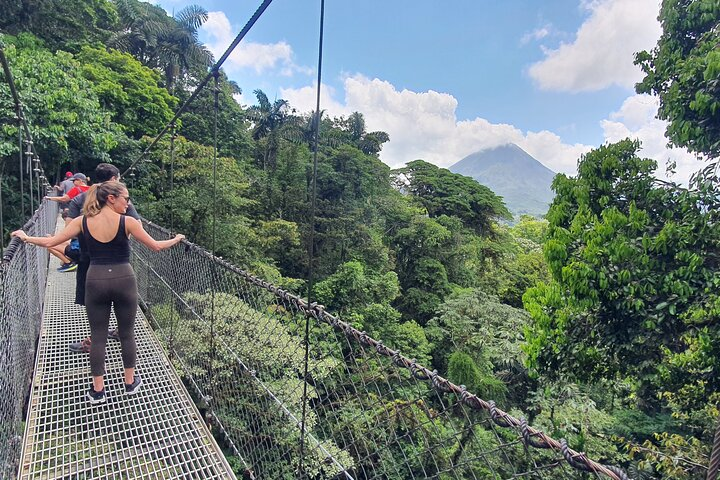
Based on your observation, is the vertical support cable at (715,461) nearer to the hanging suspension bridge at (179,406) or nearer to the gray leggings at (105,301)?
the hanging suspension bridge at (179,406)

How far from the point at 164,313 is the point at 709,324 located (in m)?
3.74

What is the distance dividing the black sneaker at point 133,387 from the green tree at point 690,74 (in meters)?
3.79

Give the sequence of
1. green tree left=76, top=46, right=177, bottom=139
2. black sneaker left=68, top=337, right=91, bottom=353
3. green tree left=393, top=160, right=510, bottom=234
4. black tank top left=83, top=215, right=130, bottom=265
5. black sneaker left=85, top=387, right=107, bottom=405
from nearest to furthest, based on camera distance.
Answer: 1. black tank top left=83, top=215, right=130, bottom=265
2. black sneaker left=85, top=387, right=107, bottom=405
3. black sneaker left=68, top=337, right=91, bottom=353
4. green tree left=76, top=46, right=177, bottom=139
5. green tree left=393, top=160, right=510, bottom=234

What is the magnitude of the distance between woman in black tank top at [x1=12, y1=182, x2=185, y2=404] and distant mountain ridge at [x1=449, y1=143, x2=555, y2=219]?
3872 inches

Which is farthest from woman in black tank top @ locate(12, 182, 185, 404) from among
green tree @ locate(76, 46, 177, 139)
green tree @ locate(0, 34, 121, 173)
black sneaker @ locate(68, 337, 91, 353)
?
green tree @ locate(76, 46, 177, 139)

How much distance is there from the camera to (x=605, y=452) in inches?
221

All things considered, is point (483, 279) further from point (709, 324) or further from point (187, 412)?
point (187, 412)

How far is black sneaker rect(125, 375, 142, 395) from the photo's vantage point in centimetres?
157

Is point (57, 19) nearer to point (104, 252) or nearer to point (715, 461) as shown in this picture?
point (104, 252)

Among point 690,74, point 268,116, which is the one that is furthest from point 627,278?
point 268,116

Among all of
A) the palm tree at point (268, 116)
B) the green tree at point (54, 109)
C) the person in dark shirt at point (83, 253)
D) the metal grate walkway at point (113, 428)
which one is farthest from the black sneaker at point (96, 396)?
the palm tree at point (268, 116)

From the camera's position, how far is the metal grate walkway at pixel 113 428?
4.09 feet

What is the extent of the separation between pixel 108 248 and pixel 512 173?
128944mm

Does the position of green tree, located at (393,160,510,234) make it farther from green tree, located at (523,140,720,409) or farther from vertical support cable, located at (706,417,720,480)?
vertical support cable, located at (706,417,720,480)
